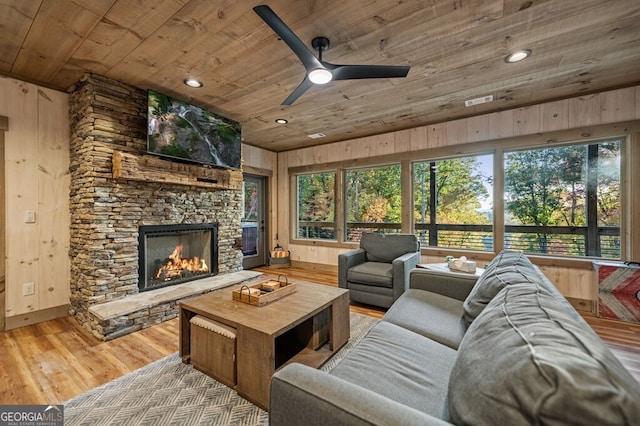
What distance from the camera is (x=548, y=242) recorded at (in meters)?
3.58

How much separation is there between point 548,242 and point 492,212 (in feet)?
2.41

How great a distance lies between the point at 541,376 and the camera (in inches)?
23.4

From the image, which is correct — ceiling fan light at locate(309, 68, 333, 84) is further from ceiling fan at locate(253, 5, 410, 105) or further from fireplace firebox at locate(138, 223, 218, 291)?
fireplace firebox at locate(138, 223, 218, 291)

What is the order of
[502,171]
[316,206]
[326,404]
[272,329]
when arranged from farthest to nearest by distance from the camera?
[316,206]
[502,171]
[272,329]
[326,404]

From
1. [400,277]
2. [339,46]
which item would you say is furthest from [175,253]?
[339,46]

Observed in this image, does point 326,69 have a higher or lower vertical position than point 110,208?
higher

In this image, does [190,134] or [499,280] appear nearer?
[499,280]

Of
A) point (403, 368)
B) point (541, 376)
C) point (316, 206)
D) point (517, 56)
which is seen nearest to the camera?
point (541, 376)

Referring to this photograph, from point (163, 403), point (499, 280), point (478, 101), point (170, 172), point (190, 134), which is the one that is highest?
point (478, 101)

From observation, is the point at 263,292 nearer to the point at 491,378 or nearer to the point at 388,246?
the point at 491,378

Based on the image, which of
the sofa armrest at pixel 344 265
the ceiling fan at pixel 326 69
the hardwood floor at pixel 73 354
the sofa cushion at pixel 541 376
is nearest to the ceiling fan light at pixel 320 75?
the ceiling fan at pixel 326 69

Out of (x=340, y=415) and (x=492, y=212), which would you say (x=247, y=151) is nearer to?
(x=492, y=212)

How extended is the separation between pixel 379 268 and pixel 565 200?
2546 mm

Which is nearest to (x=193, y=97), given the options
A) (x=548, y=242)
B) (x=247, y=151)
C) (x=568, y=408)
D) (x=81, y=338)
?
(x=247, y=151)
